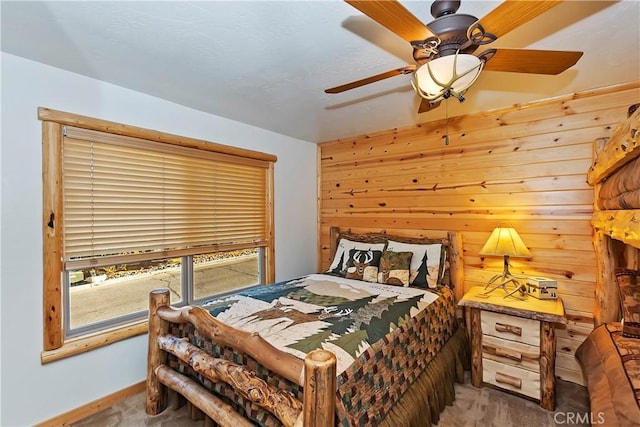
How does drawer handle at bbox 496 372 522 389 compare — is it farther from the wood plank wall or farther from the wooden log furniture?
the wood plank wall

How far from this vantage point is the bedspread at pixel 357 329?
1.39 meters

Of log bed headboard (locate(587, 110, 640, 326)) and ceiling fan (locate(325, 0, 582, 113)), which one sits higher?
ceiling fan (locate(325, 0, 582, 113))

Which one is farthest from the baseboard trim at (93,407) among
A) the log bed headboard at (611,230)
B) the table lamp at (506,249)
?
the log bed headboard at (611,230)

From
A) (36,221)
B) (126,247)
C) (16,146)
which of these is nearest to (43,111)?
(16,146)

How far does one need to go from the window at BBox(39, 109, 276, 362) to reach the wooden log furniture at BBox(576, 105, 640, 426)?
2834mm

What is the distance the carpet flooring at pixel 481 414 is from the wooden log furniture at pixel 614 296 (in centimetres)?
41

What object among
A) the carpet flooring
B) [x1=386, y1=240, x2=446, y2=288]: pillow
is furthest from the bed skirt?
[x1=386, y1=240, x2=446, y2=288]: pillow

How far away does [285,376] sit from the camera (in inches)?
48.8

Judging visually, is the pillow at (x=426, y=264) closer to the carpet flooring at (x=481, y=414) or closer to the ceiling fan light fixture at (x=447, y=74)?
the carpet flooring at (x=481, y=414)

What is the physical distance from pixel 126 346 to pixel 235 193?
163 centimetres

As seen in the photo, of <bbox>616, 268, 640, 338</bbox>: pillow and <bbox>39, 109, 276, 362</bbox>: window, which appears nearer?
<bbox>616, 268, 640, 338</bbox>: pillow

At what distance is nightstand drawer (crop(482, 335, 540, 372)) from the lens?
81.7 inches

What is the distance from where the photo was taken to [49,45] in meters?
1.66

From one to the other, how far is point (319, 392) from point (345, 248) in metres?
2.30
